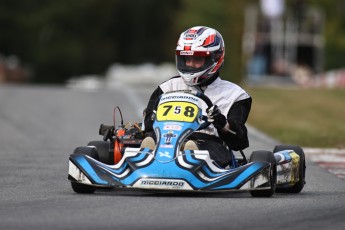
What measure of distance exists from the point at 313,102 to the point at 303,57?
2756 centimetres

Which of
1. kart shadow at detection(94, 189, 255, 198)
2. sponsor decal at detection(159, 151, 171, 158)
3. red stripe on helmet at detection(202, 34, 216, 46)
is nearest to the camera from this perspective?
sponsor decal at detection(159, 151, 171, 158)

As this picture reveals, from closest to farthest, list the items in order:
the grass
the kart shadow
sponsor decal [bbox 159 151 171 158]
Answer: sponsor decal [bbox 159 151 171 158]
the kart shadow
the grass

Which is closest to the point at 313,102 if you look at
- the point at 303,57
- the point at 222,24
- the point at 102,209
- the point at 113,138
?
the point at 113,138

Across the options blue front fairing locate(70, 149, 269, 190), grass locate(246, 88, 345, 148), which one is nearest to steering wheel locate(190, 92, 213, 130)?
blue front fairing locate(70, 149, 269, 190)

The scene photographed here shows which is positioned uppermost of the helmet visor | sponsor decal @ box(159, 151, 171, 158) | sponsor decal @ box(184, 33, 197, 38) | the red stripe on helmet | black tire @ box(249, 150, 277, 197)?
sponsor decal @ box(184, 33, 197, 38)

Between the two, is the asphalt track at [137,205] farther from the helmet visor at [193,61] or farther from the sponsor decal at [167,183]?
the helmet visor at [193,61]

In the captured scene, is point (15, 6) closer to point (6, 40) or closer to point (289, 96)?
point (6, 40)

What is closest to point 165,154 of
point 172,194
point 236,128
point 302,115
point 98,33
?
point 172,194

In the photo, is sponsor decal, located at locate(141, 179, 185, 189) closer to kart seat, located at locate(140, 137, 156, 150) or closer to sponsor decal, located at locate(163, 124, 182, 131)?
kart seat, located at locate(140, 137, 156, 150)

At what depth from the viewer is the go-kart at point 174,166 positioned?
9906mm

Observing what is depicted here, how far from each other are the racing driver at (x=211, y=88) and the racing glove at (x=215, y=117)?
0.04ft

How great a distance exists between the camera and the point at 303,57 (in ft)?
187

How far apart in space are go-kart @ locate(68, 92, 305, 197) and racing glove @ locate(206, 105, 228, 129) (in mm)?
61

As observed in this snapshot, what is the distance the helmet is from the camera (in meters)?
11.1
